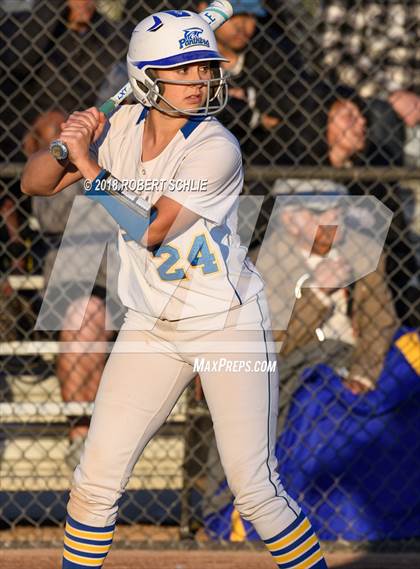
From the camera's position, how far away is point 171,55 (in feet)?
8.99

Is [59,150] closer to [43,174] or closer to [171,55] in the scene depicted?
[43,174]

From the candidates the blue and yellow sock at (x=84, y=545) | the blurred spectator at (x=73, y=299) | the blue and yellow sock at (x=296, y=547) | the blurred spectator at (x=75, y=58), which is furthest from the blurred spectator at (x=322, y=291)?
the blue and yellow sock at (x=84, y=545)

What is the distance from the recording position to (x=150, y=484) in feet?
15.2

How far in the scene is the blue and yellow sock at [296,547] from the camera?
2.80 m

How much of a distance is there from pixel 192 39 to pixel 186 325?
76 cm

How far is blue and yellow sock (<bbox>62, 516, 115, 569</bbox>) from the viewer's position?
2.80 metres

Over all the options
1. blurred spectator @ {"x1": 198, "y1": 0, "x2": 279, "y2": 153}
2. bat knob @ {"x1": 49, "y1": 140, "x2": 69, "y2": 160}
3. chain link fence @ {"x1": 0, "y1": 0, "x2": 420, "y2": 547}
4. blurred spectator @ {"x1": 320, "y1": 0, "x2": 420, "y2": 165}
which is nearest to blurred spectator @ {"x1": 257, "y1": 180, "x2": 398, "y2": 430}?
chain link fence @ {"x1": 0, "y1": 0, "x2": 420, "y2": 547}

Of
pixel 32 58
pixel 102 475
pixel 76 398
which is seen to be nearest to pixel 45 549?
pixel 76 398

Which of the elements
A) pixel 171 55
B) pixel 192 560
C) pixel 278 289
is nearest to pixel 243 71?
pixel 278 289

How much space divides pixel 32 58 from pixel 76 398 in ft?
4.66

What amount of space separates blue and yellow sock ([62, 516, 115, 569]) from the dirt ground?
3.64ft

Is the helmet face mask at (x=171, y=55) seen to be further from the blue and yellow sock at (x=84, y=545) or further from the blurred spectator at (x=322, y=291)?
Answer: the blurred spectator at (x=322, y=291)

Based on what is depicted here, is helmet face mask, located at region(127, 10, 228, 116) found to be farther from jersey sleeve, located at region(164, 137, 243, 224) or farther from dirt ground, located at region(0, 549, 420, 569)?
dirt ground, located at region(0, 549, 420, 569)

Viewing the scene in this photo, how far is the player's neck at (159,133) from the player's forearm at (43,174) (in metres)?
0.23
